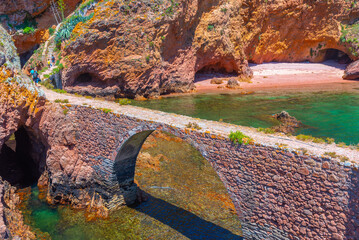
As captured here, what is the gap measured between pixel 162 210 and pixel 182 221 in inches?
57.6

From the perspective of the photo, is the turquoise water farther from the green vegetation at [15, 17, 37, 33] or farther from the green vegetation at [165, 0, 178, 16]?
the green vegetation at [15, 17, 37, 33]

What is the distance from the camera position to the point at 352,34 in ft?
144

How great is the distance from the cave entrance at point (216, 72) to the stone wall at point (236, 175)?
3039cm

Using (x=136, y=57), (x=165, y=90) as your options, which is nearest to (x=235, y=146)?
(x=136, y=57)

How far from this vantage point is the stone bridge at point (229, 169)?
7.80 m

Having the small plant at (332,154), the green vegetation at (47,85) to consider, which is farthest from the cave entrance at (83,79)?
the small plant at (332,154)

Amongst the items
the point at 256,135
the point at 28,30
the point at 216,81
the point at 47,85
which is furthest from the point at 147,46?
the point at 256,135

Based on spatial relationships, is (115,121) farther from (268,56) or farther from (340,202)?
(268,56)

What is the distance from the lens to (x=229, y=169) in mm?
9844

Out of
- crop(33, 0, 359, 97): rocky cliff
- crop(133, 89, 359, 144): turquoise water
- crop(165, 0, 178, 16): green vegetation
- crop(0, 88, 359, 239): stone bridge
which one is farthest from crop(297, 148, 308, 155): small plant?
crop(165, 0, 178, 16): green vegetation

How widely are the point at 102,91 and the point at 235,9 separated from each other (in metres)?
24.2

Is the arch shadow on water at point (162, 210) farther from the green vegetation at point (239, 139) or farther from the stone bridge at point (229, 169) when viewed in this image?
the green vegetation at point (239, 139)

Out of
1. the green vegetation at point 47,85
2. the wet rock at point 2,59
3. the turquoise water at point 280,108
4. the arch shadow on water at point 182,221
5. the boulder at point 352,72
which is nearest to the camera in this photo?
the arch shadow on water at point 182,221

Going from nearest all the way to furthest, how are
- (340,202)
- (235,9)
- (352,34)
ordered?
(340,202) < (235,9) < (352,34)
